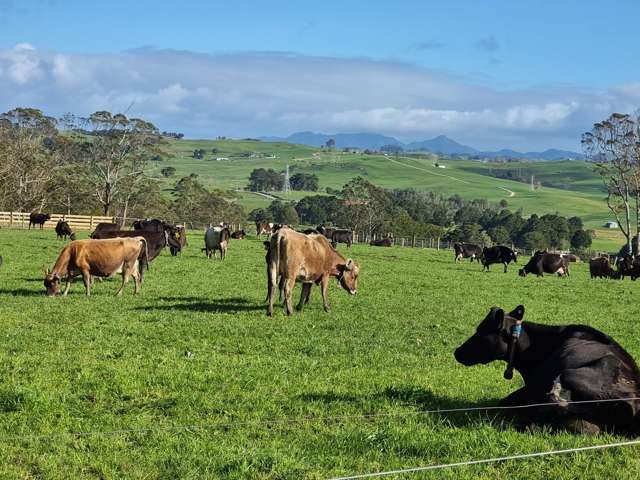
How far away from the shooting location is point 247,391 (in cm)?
948

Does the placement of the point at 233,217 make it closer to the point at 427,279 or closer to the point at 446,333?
the point at 427,279

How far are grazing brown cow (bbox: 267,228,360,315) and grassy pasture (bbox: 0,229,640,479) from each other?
0.68 metres

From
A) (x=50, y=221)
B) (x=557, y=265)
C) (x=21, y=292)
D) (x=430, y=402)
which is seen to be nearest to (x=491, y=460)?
(x=430, y=402)

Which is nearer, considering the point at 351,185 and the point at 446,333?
the point at 446,333

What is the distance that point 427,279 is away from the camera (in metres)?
30.9

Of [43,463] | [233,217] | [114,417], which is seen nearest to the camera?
[43,463]

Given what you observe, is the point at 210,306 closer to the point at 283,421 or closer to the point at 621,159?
the point at 283,421

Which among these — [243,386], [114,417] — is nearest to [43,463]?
[114,417]

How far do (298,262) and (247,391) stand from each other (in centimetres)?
806

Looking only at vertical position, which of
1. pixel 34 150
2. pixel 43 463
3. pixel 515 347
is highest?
pixel 34 150

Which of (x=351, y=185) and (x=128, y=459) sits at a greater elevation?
(x=351, y=185)

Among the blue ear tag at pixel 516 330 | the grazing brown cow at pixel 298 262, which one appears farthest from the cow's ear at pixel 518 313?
the grazing brown cow at pixel 298 262

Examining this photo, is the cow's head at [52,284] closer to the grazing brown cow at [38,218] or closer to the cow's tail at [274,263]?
the cow's tail at [274,263]

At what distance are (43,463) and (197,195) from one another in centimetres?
10576
